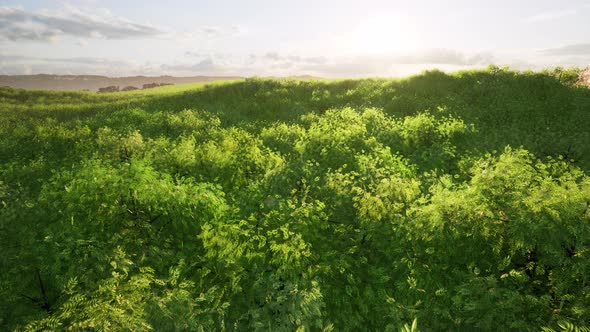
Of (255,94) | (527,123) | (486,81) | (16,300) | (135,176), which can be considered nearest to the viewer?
(16,300)

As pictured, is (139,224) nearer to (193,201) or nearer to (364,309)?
(193,201)

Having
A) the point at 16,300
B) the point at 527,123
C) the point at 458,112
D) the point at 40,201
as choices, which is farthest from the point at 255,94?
the point at 16,300

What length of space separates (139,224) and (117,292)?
9.23 feet

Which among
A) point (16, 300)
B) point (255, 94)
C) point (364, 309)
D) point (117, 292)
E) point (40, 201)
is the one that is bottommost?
point (364, 309)

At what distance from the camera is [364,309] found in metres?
7.03

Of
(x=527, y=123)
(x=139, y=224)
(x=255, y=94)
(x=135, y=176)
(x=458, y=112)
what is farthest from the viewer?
(x=255, y=94)

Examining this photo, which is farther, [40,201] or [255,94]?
[255,94]

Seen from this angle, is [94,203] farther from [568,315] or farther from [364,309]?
[568,315]

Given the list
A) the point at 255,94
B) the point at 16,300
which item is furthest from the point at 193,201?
the point at 255,94

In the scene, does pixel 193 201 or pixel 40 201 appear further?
pixel 40 201

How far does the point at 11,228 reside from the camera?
864 centimetres

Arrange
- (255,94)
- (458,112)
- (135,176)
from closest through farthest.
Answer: (135,176) → (458,112) → (255,94)

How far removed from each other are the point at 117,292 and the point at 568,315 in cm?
798

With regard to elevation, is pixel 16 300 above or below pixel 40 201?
below
